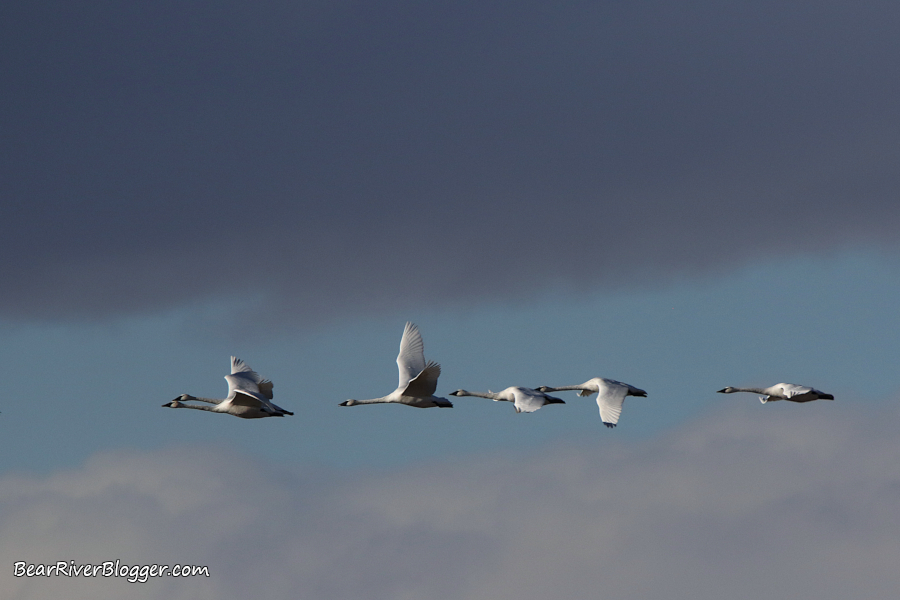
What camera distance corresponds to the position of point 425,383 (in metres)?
78.4

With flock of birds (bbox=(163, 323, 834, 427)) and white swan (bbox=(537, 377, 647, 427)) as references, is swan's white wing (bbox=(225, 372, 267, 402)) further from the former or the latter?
white swan (bbox=(537, 377, 647, 427))

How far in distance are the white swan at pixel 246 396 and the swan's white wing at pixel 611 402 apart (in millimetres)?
14284

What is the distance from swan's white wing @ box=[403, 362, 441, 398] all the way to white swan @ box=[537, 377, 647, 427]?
7.59m

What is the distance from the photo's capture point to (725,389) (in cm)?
8831

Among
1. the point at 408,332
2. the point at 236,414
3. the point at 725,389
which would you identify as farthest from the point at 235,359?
the point at 725,389

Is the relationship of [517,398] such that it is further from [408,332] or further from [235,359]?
[235,359]

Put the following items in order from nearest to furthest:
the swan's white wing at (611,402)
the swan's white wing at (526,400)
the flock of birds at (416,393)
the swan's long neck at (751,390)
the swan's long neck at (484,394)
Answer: the swan's white wing at (611,402) < the flock of birds at (416,393) < the swan's white wing at (526,400) < the swan's long neck at (751,390) < the swan's long neck at (484,394)

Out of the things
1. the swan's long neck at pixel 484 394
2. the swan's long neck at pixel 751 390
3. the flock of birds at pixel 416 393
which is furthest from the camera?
the swan's long neck at pixel 484 394

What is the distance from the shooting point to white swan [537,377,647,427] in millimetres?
76312

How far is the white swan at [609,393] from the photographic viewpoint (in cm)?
7631

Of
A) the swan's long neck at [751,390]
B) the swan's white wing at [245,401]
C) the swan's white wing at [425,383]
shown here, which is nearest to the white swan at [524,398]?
the swan's white wing at [425,383]

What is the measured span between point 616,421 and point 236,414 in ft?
59.9

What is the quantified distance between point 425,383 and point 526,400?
6.61 metres

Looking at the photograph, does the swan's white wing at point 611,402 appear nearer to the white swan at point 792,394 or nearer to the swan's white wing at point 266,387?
the white swan at point 792,394
